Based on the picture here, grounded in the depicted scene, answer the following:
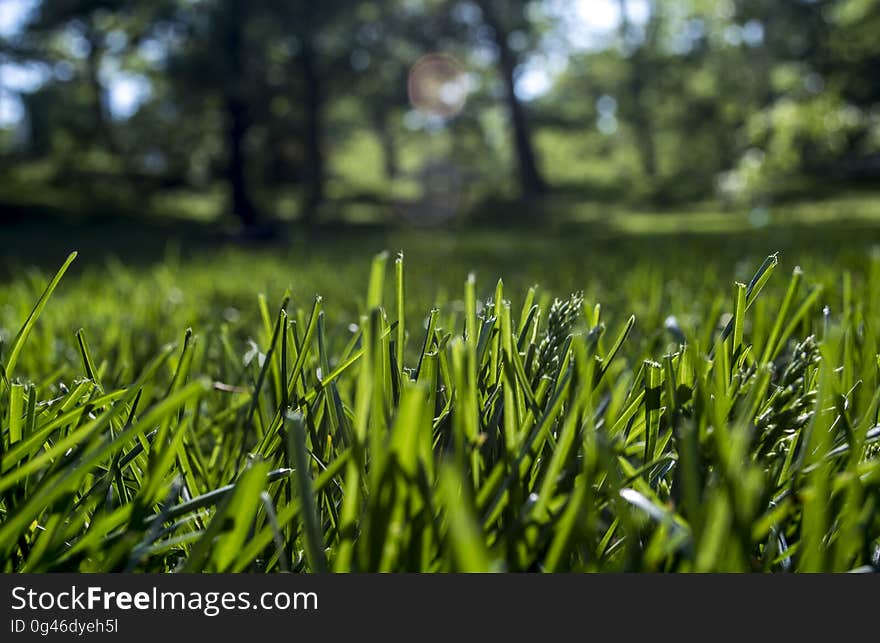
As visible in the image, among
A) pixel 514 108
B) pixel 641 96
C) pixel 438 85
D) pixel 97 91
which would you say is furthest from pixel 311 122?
pixel 641 96

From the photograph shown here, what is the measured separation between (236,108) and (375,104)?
9.72m

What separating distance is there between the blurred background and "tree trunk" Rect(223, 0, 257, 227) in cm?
5

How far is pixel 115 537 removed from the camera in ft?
1.56

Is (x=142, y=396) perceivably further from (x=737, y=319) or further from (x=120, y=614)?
(x=737, y=319)

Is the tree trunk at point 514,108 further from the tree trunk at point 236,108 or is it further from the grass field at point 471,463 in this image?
the grass field at point 471,463

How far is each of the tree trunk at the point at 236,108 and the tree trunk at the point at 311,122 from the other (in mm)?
1886

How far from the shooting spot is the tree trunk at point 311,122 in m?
20.2

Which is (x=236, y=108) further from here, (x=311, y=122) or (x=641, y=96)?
(x=641, y=96)

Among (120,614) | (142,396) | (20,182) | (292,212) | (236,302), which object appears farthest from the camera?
(292,212)

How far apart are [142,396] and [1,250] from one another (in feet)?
44.1

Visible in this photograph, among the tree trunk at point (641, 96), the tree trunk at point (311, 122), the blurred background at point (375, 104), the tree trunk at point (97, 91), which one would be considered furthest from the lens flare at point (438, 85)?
the tree trunk at point (97, 91)

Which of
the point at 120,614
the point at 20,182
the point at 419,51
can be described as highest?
the point at 419,51

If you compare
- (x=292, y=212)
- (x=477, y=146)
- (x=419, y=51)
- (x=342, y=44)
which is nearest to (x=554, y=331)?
(x=342, y=44)

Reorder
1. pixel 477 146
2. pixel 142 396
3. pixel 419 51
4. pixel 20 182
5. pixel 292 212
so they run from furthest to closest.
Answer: pixel 477 146
pixel 292 212
pixel 419 51
pixel 20 182
pixel 142 396
